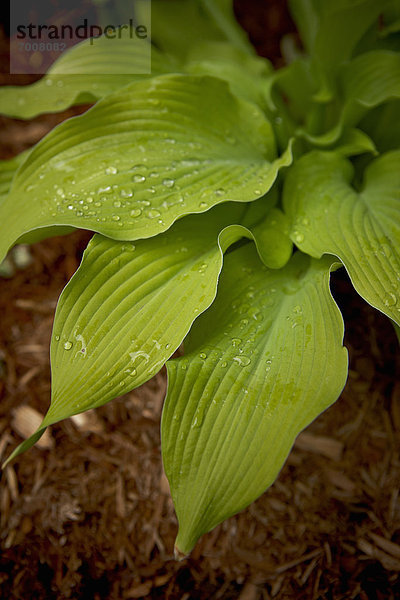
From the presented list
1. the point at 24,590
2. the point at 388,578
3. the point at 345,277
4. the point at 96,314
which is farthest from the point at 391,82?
the point at 24,590

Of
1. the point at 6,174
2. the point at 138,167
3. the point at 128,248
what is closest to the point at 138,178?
the point at 138,167

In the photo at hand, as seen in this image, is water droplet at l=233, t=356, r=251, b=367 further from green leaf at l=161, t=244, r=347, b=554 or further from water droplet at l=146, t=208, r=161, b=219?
water droplet at l=146, t=208, r=161, b=219

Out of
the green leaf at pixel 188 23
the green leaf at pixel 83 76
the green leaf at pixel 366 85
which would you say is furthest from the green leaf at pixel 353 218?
the green leaf at pixel 188 23

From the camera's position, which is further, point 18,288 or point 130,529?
point 18,288

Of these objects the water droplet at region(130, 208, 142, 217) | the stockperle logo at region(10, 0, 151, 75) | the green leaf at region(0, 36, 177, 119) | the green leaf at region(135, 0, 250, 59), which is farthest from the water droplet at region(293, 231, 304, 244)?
→ the stockperle logo at region(10, 0, 151, 75)

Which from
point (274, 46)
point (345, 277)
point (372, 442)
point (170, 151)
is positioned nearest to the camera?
point (170, 151)

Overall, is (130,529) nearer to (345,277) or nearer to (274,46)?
(345,277)

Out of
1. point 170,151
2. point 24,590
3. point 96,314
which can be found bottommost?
point 24,590
